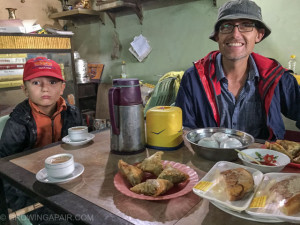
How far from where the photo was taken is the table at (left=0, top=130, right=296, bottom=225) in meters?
0.62

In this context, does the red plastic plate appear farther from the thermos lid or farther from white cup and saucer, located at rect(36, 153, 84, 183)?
the thermos lid

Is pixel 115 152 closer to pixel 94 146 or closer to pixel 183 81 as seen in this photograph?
pixel 94 146

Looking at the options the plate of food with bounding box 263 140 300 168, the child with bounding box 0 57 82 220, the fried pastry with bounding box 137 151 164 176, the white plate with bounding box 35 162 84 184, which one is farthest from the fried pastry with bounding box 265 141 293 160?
the child with bounding box 0 57 82 220

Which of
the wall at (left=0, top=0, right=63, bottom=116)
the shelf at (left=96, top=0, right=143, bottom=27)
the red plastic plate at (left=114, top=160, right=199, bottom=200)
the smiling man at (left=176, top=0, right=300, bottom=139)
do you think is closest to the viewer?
the red plastic plate at (left=114, top=160, right=199, bottom=200)

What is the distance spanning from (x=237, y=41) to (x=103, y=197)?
4.39ft

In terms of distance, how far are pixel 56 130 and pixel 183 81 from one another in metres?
1.00

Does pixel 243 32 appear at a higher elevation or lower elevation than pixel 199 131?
higher

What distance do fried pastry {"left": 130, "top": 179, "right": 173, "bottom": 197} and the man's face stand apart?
46.8 inches

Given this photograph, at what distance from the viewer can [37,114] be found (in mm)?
1575

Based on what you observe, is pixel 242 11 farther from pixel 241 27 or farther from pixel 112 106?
pixel 112 106

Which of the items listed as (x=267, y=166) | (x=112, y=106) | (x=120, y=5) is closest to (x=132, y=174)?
(x=112, y=106)

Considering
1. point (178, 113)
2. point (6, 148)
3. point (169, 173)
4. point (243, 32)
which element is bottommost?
point (6, 148)

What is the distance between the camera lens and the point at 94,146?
1.20m

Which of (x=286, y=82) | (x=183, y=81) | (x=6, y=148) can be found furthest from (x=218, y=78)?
(x=6, y=148)
